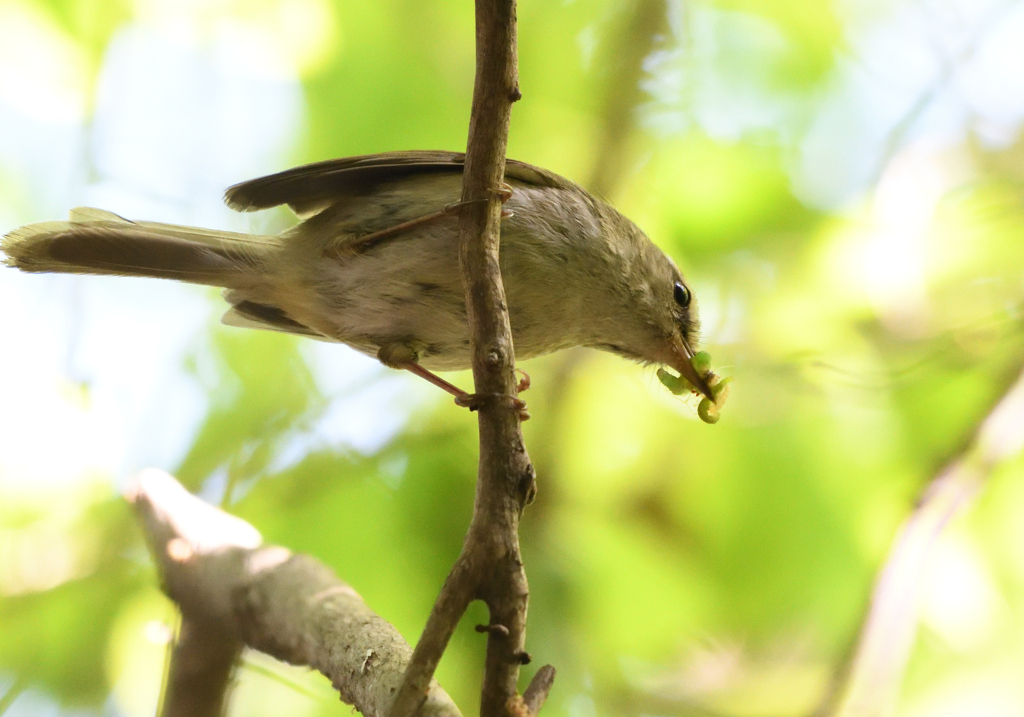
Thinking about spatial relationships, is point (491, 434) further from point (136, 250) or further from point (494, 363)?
point (136, 250)

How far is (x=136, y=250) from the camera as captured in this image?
2762 millimetres

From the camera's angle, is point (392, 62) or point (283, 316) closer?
point (283, 316)

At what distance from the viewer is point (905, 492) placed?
375 cm

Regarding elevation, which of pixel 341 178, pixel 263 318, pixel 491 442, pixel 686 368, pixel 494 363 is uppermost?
pixel 686 368

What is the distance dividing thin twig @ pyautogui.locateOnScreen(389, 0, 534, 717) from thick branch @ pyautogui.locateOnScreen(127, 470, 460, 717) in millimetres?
459

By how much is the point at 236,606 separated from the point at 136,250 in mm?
1229

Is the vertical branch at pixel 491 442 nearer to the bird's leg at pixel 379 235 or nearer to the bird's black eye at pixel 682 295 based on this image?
the bird's leg at pixel 379 235

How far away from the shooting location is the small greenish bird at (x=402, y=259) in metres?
2.64

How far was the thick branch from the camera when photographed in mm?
2309

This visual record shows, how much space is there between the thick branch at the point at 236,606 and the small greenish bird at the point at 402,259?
0.75 metres

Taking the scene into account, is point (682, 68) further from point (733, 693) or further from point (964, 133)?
point (733, 693)

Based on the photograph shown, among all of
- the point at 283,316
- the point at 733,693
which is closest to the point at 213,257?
the point at 283,316

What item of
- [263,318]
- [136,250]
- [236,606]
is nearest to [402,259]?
[263,318]

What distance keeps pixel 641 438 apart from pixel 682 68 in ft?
5.67
